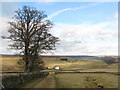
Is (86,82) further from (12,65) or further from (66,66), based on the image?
(66,66)

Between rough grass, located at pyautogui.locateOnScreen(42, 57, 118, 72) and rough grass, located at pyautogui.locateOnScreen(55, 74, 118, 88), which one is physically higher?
rough grass, located at pyautogui.locateOnScreen(55, 74, 118, 88)

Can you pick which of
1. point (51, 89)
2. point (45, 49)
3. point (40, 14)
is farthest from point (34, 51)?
point (51, 89)

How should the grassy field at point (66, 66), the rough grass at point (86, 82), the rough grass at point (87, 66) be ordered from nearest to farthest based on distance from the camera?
the rough grass at point (86, 82) < the grassy field at point (66, 66) < the rough grass at point (87, 66)

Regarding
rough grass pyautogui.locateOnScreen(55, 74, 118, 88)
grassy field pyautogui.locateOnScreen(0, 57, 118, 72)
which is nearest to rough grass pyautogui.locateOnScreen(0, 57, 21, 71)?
grassy field pyautogui.locateOnScreen(0, 57, 118, 72)

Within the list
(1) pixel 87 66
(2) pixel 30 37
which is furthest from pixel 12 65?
(1) pixel 87 66

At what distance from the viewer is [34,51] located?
33.5 m

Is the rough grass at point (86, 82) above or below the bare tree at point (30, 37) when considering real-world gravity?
below

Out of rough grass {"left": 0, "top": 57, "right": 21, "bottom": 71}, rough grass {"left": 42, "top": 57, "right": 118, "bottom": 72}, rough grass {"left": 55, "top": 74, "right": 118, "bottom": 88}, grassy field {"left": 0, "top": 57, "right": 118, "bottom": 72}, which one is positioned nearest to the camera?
rough grass {"left": 55, "top": 74, "right": 118, "bottom": 88}

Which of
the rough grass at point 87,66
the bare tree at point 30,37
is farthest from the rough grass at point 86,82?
the rough grass at point 87,66

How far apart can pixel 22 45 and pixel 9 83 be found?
1668 cm

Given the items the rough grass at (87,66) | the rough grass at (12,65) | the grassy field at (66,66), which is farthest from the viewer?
the rough grass at (87,66)

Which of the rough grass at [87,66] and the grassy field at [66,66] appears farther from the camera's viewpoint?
the rough grass at [87,66]

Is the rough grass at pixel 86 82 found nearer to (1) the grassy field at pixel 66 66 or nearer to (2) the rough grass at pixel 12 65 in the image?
(1) the grassy field at pixel 66 66

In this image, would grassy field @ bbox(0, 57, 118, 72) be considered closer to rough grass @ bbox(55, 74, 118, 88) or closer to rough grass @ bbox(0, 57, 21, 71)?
rough grass @ bbox(0, 57, 21, 71)
